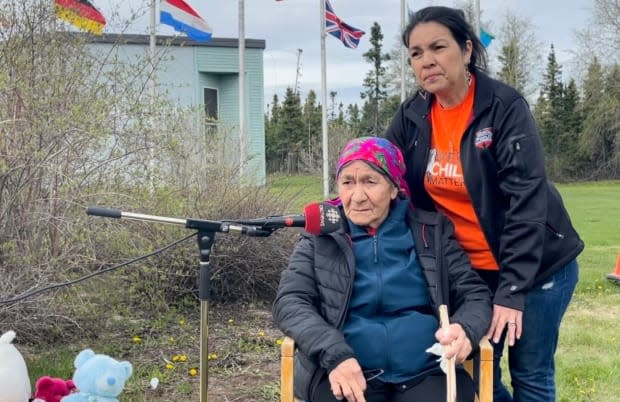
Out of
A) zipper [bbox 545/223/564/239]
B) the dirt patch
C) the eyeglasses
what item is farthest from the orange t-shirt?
the dirt patch

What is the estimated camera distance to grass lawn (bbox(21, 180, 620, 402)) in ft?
14.2

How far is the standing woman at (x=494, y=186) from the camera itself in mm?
2604

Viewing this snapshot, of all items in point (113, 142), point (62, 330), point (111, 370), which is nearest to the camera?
point (111, 370)

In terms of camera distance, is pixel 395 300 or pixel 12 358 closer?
pixel 395 300

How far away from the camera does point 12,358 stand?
3.07 meters

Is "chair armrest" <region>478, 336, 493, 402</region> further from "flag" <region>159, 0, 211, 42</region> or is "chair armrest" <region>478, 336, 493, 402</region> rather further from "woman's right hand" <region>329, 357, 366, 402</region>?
"flag" <region>159, 0, 211, 42</region>

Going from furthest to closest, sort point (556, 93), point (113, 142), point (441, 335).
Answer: point (556, 93) → point (113, 142) → point (441, 335)

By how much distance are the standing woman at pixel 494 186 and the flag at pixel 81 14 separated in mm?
3207

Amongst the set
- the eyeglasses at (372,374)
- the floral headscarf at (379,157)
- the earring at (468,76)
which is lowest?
the eyeglasses at (372,374)

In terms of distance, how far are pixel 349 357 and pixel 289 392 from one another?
274 mm

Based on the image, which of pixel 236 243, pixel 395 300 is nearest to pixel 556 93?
pixel 236 243

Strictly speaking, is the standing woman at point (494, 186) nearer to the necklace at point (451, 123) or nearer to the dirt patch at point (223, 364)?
the necklace at point (451, 123)

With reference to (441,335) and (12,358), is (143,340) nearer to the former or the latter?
(12,358)

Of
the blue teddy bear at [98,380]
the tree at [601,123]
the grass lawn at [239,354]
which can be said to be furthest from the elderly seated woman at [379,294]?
the tree at [601,123]
